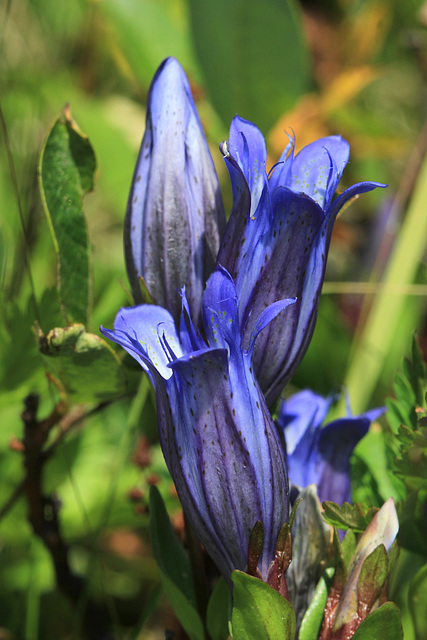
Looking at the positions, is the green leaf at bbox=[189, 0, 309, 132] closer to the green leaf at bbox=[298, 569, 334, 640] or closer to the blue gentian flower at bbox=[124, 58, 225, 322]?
the blue gentian flower at bbox=[124, 58, 225, 322]

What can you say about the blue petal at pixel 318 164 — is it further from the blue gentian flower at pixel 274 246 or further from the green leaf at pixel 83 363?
the green leaf at pixel 83 363

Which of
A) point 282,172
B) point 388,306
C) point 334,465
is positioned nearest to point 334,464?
point 334,465

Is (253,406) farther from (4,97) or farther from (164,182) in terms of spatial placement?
(4,97)

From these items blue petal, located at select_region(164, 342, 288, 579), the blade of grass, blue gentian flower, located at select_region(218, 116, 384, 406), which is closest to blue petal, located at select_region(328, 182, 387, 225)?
blue gentian flower, located at select_region(218, 116, 384, 406)

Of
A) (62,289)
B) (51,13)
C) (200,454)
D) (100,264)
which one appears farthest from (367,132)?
(200,454)

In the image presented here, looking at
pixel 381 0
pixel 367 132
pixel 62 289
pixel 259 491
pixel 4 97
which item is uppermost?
pixel 381 0

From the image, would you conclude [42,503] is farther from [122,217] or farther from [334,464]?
[122,217]

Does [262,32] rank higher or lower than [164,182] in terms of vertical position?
higher
